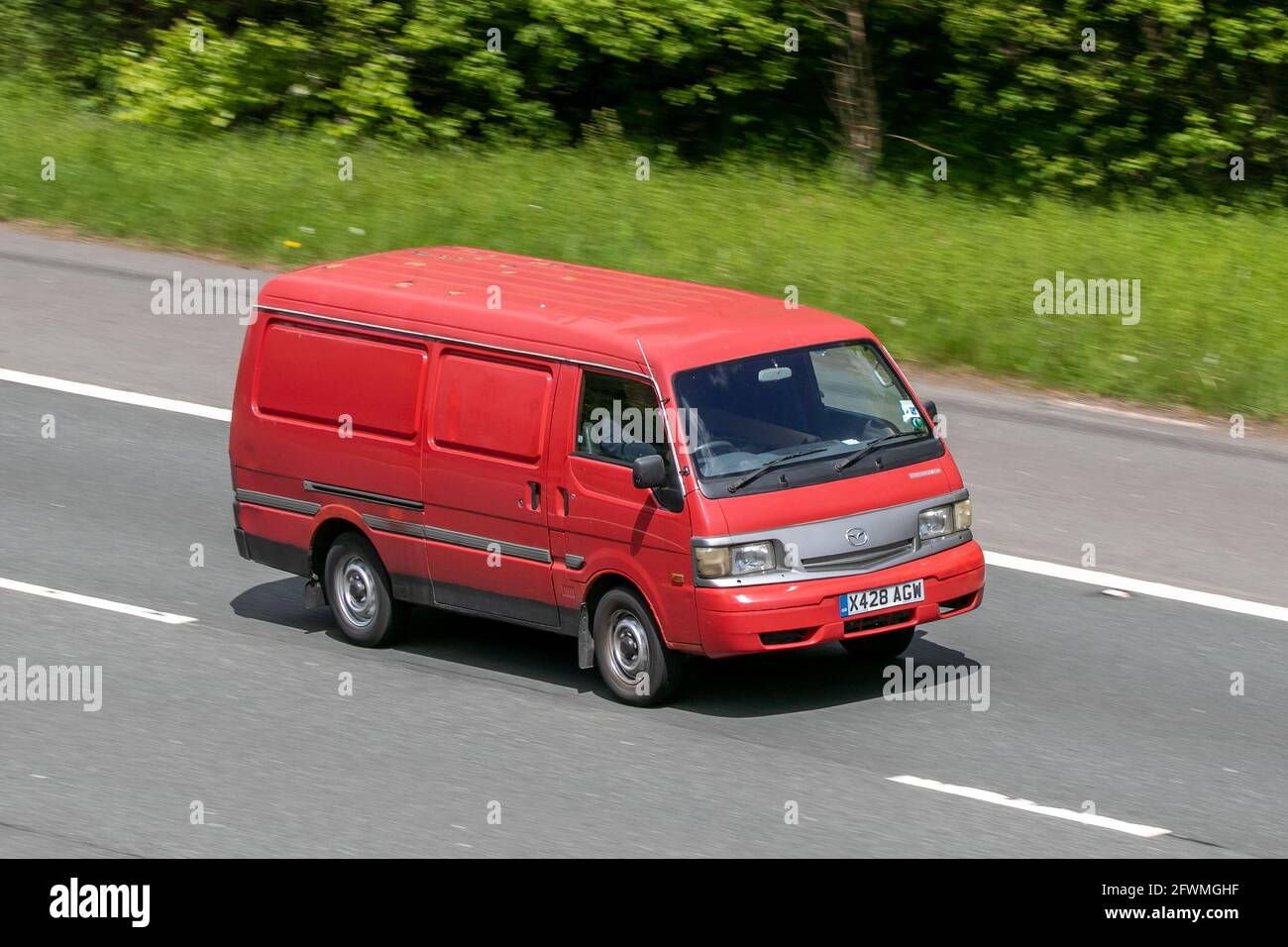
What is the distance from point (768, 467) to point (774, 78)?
52.4 ft

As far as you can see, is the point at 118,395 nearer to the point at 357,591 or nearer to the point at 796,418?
the point at 357,591

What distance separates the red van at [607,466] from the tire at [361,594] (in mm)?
14

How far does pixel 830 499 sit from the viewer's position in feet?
30.9

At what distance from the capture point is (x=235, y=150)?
2212 cm

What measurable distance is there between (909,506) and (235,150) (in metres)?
14.2

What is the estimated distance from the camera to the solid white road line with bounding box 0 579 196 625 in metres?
11.3

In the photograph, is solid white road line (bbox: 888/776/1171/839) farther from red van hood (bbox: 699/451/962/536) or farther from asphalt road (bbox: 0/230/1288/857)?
red van hood (bbox: 699/451/962/536)

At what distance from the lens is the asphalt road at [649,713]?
8.28m

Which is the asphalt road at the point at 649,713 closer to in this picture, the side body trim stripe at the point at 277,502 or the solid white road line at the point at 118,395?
the side body trim stripe at the point at 277,502

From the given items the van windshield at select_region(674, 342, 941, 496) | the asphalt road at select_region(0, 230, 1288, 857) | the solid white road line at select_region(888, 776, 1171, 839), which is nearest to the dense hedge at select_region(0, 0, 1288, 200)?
the asphalt road at select_region(0, 230, 1288, 857)

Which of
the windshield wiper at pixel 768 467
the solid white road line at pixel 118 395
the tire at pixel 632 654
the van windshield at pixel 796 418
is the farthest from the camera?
the solid white road line at pixel 118 395

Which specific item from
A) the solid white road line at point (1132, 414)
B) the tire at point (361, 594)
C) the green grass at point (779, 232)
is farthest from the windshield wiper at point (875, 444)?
the green grass at point (779, 232)

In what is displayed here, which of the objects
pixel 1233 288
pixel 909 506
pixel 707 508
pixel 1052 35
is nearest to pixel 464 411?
pixel 707 508

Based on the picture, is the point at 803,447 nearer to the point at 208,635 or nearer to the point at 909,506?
the point at 909,506
